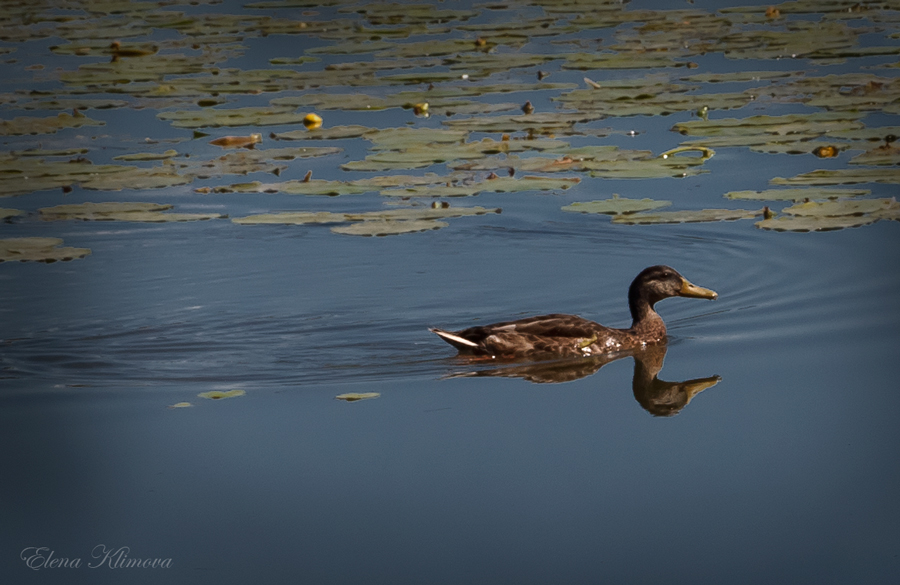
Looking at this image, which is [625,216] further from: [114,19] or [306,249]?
[114,19]

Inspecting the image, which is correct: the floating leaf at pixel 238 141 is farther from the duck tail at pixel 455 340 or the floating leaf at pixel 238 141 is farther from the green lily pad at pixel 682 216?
the duck tail at pixel 455 340

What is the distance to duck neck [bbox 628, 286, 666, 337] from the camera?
27.5 ft

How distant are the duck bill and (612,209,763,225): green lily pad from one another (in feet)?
4.26

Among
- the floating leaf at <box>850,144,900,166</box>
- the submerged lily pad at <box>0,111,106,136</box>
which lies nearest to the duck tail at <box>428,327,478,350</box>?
the floating leaf at <box>850,144,900,166</box>

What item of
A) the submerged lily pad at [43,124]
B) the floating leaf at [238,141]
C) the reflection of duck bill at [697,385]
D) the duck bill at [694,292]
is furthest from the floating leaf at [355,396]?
the submerged lily pad at [43,124]

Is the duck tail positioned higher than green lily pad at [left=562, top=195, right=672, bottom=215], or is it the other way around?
green lily pad at [left=562, top=195, right=672, bottom=215]

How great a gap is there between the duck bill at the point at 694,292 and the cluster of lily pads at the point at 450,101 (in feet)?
4.04

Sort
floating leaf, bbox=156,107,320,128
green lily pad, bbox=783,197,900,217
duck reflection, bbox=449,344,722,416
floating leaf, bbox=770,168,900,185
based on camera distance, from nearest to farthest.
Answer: duck reflection, bbox=449,344,722,416 < green lily pad, bbox=783,197,900,217 < floating leaf, bbox=770,168,900,185 < floating leaf, bbox=156,107,320,128

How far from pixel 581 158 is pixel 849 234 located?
2.67 meters

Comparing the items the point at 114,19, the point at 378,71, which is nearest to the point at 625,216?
the point at 378,71

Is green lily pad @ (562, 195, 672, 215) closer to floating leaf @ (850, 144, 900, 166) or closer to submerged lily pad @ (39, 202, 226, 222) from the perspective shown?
floating leaf @ (850, 144, 900, 166)

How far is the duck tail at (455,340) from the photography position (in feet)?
25.5

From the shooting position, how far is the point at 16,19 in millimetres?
23031

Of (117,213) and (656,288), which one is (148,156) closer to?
(117,213)
